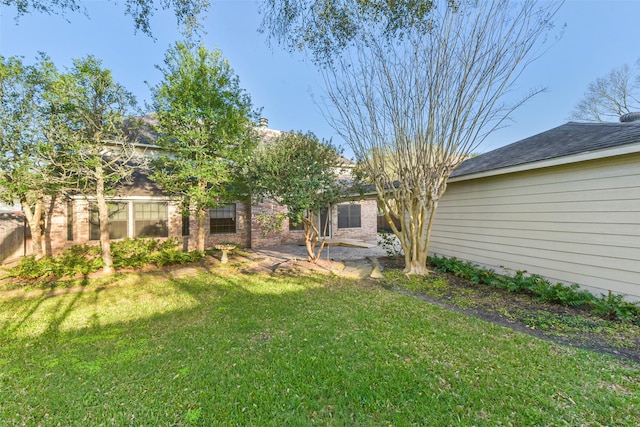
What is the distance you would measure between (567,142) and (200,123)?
873cm

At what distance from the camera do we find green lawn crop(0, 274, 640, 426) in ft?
7.09

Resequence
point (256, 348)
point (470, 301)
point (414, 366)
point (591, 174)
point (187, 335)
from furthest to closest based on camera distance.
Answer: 1. point (470, 301)
2. point (591, 174)
3. point (187, 335)
4. point (256, 348)
5. point (414, 366)

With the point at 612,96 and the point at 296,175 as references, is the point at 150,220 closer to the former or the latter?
the point at 296,175

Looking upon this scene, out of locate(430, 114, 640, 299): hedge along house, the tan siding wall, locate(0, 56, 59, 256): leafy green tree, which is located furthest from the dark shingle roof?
locate(0, 56, 59, 256): leafy green tree

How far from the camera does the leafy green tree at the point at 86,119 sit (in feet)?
19.9

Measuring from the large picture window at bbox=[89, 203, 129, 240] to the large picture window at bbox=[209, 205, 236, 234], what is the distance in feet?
9.22

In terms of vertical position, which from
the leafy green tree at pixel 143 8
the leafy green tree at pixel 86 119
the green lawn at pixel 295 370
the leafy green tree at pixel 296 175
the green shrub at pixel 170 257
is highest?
the leafy green tree at pixel 143 8

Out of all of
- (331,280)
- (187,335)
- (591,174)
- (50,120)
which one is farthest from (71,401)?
(591,174)

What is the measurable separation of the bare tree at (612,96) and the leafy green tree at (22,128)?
27.6m

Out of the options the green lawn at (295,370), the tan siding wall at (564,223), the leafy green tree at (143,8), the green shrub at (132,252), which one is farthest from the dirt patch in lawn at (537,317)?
the green shrub at (132,252)

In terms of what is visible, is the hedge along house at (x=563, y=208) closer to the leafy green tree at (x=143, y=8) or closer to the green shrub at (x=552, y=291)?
the green shrub at (x=552, y=291)

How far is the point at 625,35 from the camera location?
6.87 meters

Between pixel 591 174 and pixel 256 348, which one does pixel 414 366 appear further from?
pixel 591 174

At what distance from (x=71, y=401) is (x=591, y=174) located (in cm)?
752
